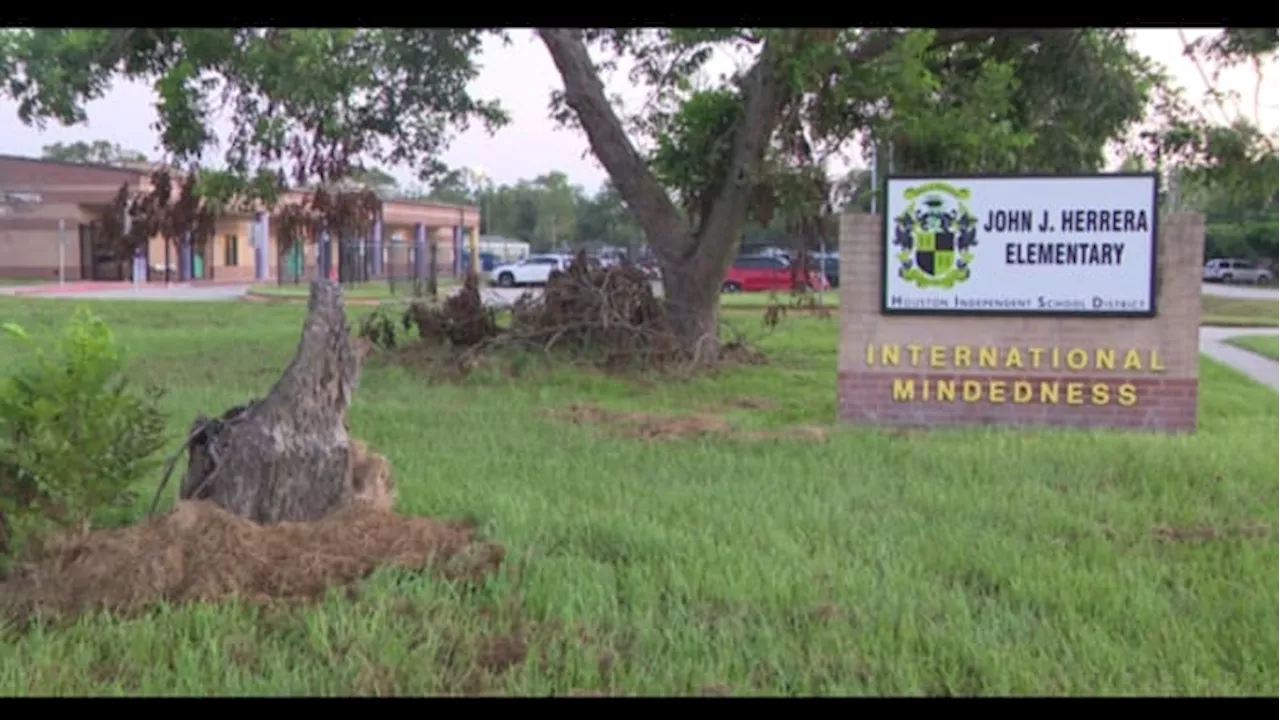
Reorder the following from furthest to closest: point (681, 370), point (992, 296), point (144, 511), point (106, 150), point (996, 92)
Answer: point (106, 150) < point (681, 370) < point (996, 92) < point (992, 296) < point (144, 511)

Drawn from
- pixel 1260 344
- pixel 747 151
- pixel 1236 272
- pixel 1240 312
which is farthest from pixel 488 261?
pixel 747 151

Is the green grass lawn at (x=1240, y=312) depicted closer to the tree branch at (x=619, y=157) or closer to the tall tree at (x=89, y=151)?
the tree branch at (x=619, y=157)

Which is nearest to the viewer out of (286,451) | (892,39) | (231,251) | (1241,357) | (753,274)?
(286,451)

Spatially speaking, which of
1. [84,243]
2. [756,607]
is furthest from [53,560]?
[84,243]

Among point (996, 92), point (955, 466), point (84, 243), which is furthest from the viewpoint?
point (84, 243)

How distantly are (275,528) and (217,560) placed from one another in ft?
→ 1.48

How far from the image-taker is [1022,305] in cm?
1023

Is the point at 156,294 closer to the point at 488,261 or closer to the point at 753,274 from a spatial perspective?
the point at 753,274

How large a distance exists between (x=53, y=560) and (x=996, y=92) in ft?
34.0

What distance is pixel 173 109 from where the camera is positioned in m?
13.0

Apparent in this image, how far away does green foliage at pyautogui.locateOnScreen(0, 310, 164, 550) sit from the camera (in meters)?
5.28

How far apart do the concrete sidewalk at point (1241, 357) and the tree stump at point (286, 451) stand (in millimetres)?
11349

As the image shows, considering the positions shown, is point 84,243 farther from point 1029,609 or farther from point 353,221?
point 1029,609

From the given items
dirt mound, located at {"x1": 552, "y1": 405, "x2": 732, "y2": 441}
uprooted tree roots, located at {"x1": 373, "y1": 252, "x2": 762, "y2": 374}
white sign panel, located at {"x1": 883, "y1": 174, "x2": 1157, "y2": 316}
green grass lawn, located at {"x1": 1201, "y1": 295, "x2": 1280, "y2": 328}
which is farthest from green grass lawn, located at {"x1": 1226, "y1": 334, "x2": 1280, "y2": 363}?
dirt mound, located at {"x1": 552, "y1": 405, "x2": 732, "y2": 441}
